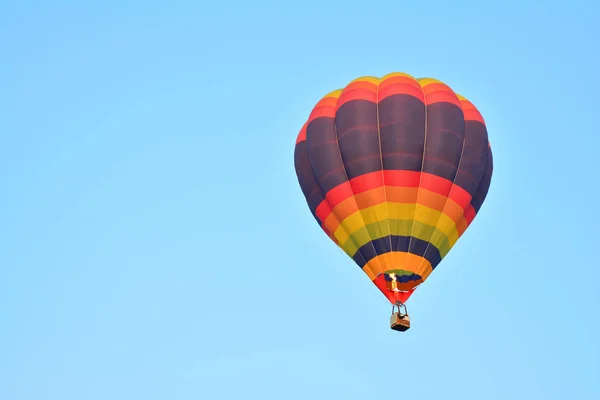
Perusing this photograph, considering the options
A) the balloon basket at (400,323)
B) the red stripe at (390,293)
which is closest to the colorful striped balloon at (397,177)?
the red stripe at (390,293)

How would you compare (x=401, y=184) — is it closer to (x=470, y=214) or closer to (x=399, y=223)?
(x=399, y=223)

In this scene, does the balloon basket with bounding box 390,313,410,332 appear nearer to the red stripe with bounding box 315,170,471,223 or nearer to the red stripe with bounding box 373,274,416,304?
the red stripe with bounding box 373,274,416,304

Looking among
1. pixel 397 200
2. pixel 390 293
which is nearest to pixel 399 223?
pixel 397 200

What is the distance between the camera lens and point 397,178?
32.6 meters

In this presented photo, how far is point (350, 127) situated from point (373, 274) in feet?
11.6

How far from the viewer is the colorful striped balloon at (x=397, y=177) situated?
32.5m

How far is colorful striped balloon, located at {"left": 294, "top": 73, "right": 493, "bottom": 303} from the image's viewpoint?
107ft

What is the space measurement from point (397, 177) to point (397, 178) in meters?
0.02

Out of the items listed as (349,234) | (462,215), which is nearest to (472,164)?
(462,215)

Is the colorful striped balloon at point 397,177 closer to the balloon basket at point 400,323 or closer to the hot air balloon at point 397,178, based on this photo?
the hot air balloon at point 397,178

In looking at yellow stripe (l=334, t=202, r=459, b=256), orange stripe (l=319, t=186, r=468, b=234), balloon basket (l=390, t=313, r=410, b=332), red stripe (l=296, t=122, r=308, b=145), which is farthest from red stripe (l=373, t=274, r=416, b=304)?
red stripe (l=296, t=122, r=308, b=145)

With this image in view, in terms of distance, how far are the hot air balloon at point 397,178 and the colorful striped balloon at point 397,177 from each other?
0.9 inches

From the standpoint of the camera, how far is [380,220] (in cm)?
3256

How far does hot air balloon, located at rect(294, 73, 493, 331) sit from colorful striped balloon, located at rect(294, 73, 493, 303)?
23 millimetres
